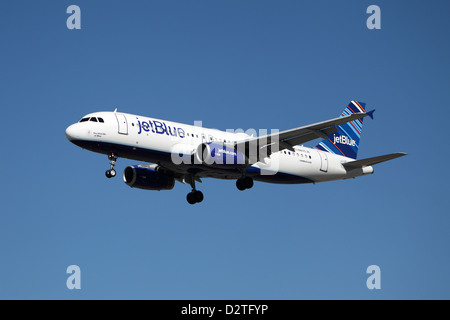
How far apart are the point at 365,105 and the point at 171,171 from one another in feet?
55.2

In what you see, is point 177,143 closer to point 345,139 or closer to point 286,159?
point 286,159

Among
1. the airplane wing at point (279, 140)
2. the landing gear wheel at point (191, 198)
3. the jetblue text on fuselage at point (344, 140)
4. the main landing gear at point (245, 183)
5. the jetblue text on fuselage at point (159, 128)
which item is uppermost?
the jetblue text on fuselage at point (344, 140)

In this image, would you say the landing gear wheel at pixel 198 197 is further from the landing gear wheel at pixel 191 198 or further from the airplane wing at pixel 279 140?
the airplane wing at pixel 279 140

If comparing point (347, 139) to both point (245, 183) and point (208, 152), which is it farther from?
point (208, 152)

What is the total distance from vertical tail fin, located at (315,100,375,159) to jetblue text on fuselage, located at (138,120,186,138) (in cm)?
1185

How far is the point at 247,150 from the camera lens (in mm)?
41469

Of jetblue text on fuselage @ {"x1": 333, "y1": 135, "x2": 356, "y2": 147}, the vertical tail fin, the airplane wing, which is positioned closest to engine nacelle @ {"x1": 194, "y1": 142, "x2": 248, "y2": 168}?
the airplane wing

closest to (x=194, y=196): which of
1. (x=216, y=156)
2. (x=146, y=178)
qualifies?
(x=146, y=178)

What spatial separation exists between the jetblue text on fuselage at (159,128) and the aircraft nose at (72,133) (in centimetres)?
337

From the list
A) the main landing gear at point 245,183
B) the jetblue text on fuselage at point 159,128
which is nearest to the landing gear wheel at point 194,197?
the main landing gear at point 245,183

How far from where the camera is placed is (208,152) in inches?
1551

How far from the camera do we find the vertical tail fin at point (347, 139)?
48403mm

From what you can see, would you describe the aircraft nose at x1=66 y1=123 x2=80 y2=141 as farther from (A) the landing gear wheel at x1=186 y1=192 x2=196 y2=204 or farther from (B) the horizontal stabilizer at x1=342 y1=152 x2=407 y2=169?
(B) the horizontal stabilizer at x1=342 y1=152 x2=407 y2=169
